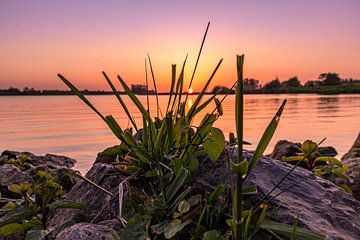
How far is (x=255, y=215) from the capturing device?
144 centimetres

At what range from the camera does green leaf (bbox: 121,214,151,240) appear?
62.1 inches

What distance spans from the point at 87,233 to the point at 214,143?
659 millimetres

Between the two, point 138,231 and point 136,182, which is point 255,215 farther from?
point 136,182

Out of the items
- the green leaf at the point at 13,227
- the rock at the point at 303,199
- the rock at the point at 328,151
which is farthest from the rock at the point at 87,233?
the rock at the point at 328,151

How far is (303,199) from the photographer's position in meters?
2.18

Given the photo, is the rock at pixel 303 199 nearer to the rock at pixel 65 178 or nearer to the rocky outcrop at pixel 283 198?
the rocky outcrop at pixel 283 198

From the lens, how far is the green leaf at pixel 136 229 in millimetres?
1577

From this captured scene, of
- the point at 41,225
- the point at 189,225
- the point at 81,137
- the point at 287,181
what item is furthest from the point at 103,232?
the point at 81,137

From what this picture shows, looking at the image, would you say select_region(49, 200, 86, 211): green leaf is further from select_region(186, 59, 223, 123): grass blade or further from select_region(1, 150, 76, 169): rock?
select_region(1, 150, 76, 169): rock

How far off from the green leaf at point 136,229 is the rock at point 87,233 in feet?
0.40

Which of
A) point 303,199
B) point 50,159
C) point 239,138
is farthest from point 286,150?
point 50,159

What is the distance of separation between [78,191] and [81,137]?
22457mm

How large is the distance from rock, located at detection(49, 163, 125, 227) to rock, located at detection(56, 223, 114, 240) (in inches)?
13.3

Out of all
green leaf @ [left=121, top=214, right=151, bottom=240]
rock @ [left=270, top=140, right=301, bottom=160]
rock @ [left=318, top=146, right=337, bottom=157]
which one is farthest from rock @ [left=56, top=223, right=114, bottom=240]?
rock @ [left=318, top=146, right=337, bottom=157]
